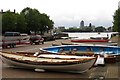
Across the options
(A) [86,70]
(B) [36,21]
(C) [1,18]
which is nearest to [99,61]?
(A) [86,70]

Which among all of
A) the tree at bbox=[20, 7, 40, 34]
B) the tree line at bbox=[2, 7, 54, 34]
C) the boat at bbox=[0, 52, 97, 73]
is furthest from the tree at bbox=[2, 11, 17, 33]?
the boat at bbox=[0, 52, 97, 73]

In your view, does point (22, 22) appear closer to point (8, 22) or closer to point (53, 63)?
point (8, 22)

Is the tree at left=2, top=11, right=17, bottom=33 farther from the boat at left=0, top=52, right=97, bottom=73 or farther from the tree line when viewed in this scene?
the boat at left=0, top=52, right=97, bottom=73

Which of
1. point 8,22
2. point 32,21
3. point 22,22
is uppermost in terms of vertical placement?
point 32,21

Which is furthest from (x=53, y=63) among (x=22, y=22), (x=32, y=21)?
(x=32, y=21)

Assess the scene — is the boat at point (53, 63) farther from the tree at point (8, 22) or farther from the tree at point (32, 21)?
the tree at point (32, 21)

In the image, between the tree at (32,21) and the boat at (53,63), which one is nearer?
the boat at (53,63)

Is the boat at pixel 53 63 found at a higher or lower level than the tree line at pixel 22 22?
lower

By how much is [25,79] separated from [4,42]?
24186 millimetres

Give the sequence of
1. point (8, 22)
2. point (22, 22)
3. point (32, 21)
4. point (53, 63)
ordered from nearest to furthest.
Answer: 1. point (53, 63)
2. point (8, 22)
3. point (22, 22)
4. point (32, 21)

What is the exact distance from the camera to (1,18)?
2498 inches

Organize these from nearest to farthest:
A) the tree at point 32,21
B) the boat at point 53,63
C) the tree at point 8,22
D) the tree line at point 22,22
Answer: the boat at point 53,63, the tree at point 8,22, the tree line at point 22,22, the tree at point 32,21

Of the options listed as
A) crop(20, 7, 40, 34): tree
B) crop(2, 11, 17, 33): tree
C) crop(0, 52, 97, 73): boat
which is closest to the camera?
crop(0, 52, 97, 73): boat

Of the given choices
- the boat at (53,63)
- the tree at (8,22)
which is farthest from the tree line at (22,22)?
the boat at (53,63)
